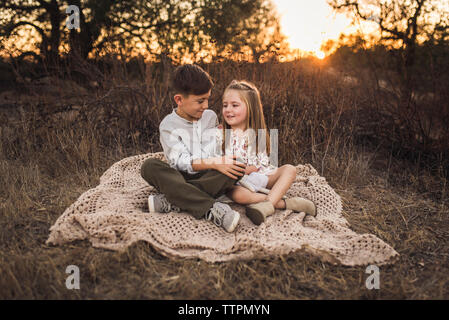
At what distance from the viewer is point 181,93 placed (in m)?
2.56

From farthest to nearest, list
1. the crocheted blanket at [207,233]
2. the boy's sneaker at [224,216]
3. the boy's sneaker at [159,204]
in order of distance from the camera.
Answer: the boy's sneaker at [159,204], the boy's sneaker at [224,216], the crocheted blanket at [207,233]

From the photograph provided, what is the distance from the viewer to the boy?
233 cm

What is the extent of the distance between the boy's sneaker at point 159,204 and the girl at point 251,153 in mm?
452

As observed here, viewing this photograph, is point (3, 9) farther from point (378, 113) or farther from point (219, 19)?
point (378, 113)

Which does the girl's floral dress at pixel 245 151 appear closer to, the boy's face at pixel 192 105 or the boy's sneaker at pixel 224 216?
Result: the boy's face at pixel 192 105

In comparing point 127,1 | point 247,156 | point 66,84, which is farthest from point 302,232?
point 127,1

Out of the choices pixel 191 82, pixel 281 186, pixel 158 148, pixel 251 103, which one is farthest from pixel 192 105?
pixel 158 148

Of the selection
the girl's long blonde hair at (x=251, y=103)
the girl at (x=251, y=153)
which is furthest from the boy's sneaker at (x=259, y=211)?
the girl's long blonde hair at (x=251, y=103)

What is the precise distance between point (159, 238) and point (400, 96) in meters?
2.98

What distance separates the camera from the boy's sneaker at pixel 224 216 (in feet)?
7.36

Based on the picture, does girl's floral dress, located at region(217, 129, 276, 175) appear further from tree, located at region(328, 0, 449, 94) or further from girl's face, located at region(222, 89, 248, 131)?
tree, located at region(328, 0, 449, 94)

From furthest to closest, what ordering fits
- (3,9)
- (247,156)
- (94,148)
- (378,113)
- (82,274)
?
(3,9) < (378,113) < (94,148) < (247,156) < (82,274)

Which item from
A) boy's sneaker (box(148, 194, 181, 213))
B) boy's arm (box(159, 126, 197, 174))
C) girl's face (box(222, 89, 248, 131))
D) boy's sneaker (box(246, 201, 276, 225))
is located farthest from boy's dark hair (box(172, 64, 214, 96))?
boy's sneaker (box(246, 201, 276, 225))

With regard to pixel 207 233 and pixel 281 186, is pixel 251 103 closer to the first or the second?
pixel 281 186
